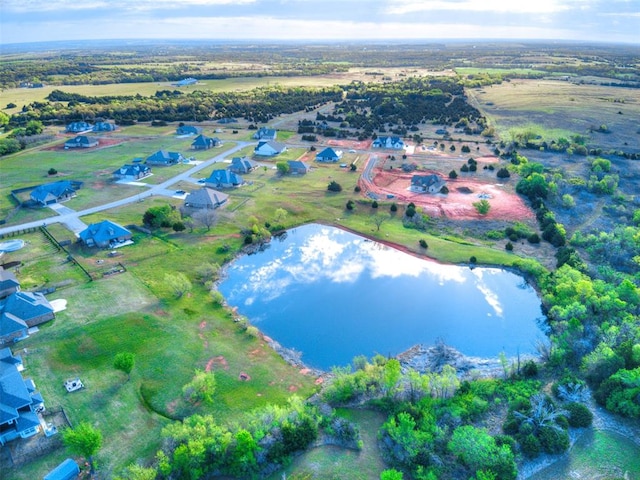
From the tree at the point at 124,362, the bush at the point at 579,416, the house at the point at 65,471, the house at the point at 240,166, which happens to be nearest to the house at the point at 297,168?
the house at the point at 240,166

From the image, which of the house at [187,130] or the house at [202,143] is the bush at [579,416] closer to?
the house at [202,143]

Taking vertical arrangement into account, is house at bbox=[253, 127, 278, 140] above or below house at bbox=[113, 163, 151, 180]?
above

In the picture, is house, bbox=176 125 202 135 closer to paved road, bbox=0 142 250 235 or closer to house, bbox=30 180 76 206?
paved road, bbox=0 142 250 235

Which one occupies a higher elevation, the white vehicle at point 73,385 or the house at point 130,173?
the house at point 130,173

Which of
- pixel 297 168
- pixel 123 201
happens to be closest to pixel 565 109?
pixel 297 168

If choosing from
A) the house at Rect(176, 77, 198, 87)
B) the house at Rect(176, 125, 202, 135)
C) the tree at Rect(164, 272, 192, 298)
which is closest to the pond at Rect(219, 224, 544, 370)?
the tree at Rect(164, 272, 192, 298)

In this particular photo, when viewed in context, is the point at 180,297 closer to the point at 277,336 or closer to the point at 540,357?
the point at 277,336

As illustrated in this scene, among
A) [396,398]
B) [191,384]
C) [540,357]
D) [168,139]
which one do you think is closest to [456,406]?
[396,398]
